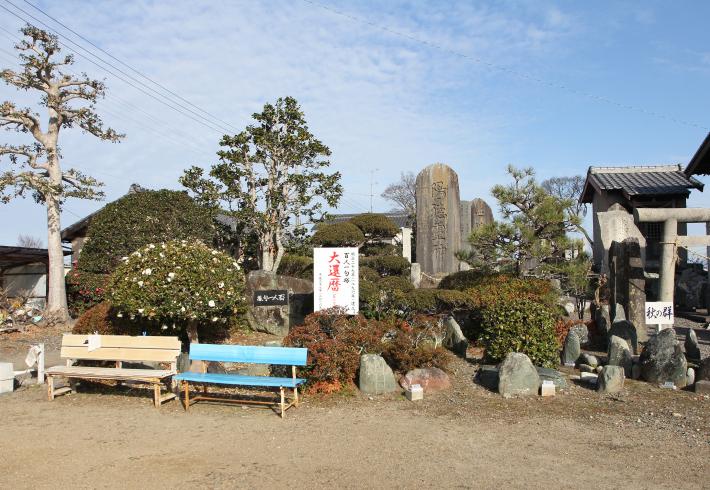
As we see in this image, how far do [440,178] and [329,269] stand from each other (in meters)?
7.77

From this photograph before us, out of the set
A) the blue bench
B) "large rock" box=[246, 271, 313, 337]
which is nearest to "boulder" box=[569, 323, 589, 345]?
"large rock" box=[246, 271, 313, 337]

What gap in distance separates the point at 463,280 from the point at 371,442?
272 inches

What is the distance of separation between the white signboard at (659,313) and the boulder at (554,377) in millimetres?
3478

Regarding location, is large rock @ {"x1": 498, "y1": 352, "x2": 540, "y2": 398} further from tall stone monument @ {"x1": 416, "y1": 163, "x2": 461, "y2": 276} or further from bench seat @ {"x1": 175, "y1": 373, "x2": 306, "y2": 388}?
tall stone monument @ {"x1": 416, "y1": 163, "x2": 461, "y2": 276}

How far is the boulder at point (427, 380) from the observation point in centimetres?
789

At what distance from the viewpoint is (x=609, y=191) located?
2144 centimetres

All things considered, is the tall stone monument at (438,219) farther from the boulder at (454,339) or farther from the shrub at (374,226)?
the boulder at (454,339)

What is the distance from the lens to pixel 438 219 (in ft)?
56.1

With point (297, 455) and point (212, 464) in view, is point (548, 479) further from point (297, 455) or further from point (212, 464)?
point (212, 464)

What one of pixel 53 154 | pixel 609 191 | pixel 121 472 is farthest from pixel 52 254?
pixel 609 191

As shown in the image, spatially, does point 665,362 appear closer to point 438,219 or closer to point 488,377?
point 488,377

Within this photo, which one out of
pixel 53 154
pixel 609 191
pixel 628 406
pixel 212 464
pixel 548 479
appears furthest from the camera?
pixel 609 191

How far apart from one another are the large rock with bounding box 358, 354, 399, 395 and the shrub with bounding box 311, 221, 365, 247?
954cm

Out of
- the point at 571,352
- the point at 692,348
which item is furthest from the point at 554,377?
the point at 692,348
